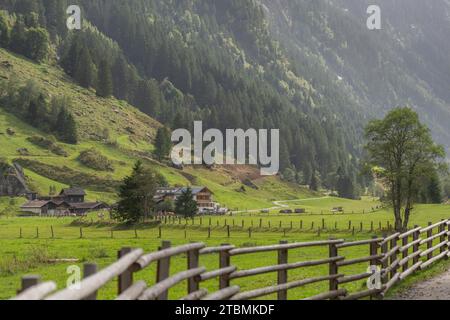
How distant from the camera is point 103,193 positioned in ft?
541

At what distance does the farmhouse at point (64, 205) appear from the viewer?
5748 inches

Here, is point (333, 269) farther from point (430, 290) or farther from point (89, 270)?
point (89, 270)

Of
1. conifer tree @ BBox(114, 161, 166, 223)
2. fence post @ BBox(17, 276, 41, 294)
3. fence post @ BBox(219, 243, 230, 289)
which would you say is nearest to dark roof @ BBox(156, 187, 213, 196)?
conifer tree @ BBox(114, 161, 166, 223)

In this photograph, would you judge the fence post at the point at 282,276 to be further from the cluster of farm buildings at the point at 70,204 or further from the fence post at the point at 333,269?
the cluster of farm buildings at the point at 70,204

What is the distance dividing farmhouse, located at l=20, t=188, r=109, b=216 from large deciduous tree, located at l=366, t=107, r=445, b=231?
89.9m

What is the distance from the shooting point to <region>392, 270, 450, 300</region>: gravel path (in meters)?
19.6

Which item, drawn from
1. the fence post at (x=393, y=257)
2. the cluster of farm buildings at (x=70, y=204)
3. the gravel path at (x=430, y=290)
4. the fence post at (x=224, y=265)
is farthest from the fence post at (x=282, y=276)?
the cluster of farm buildings at (x=70, y=204)

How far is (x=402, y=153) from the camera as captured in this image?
73438mm

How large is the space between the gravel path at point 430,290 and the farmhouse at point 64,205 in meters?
130

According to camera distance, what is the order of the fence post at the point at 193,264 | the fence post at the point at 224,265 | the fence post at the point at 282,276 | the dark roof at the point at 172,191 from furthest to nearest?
the dark roof at the point at 172,191
the fence post at the point at 282,276
the fence post at the point at 224,265
the fence post at the point at 193,264

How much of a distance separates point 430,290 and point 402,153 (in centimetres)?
5441

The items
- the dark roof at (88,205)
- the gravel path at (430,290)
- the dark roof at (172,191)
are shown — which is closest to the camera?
the gravel path at (430,290)

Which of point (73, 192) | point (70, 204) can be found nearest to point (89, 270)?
point (70, 204)

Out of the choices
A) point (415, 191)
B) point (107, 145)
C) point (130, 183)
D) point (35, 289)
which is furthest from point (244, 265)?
point (107, 145)
